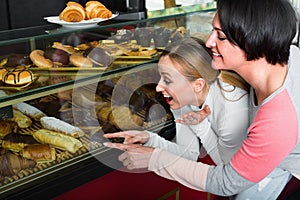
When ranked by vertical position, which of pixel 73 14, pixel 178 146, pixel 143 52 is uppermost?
pixel 73 14

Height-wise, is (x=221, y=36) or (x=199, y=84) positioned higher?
(x=221, y=36)

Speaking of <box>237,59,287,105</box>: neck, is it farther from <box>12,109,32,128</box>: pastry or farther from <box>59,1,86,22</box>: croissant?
<box>12,109,32,128</box>: pastry

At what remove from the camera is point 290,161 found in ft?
5.25

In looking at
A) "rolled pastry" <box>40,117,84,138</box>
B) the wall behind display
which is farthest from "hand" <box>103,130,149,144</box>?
the wall behind display

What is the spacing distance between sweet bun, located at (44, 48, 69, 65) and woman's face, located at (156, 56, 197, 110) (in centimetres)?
37

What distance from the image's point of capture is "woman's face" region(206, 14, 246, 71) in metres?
1.38

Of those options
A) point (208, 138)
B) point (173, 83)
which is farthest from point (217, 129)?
point (173, 83)

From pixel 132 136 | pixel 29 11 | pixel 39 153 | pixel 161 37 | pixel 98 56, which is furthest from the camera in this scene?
pixel 29 11

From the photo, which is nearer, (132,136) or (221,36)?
(221,36)

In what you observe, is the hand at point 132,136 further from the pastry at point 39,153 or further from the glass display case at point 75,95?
the pastry at point 39,153

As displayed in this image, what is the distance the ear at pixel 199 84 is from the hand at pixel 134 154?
12.1 inches

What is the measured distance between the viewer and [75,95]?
5.15 feet

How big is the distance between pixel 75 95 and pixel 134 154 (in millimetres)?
313

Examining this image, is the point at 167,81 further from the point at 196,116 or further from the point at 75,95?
the point at 75,95
